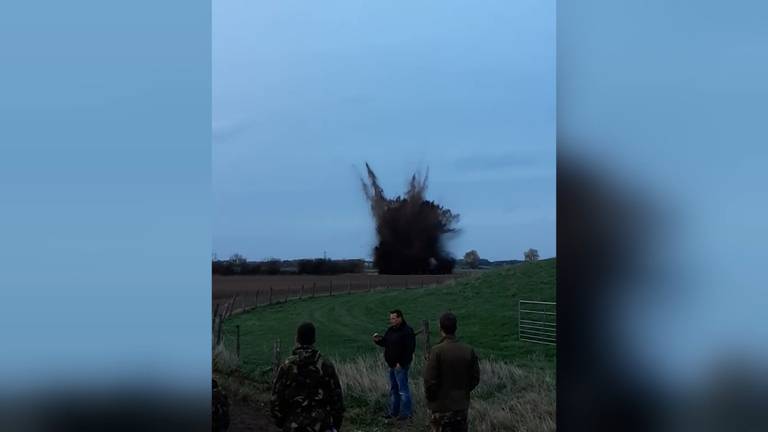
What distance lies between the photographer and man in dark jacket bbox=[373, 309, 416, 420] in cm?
531

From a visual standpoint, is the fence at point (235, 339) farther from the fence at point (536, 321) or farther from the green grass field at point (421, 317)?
the fence at point (536, 321)

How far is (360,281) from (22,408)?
225cm

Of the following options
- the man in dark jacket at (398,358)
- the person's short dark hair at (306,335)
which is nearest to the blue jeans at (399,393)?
the man in dark jacket at (398,358)

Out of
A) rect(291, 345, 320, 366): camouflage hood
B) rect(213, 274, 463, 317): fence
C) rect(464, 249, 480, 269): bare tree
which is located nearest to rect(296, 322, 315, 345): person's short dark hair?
rect(291, 345, 320, 366): camouflage hood

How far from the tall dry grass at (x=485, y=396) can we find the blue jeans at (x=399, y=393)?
0.04 metres

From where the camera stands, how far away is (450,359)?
4891mm

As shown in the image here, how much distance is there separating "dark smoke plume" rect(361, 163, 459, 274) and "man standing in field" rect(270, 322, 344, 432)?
1.03 m

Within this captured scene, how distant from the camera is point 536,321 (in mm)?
5379

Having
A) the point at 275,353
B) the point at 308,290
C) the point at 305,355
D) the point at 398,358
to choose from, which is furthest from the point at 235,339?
the point at 398,358

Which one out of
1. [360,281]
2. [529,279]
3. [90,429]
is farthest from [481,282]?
[90,429]

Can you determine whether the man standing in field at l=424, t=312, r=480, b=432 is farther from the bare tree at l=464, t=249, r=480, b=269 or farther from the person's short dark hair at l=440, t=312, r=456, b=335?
the bare tree at l=464, t=249, r=480, b=269

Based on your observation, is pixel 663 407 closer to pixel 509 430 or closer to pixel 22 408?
pixel 509 430

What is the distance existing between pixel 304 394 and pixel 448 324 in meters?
1.07

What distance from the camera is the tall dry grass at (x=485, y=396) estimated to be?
5234mm
